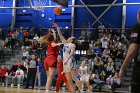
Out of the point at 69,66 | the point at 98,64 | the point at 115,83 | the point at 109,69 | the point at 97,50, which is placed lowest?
the point at 115,83

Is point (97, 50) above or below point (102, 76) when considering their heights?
above

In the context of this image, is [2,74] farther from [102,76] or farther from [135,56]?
[135,56]

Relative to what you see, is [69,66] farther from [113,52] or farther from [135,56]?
[113,52]

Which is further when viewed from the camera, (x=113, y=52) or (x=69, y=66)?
(x=113, y=52)

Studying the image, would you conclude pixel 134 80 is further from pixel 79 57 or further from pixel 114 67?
pixel 79 57

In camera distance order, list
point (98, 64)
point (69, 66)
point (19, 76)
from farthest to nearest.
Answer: point (19, 76) → point (98, 64) → point (69, 66)

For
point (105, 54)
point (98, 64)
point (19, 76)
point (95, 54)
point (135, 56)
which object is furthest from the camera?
point (95, 54)

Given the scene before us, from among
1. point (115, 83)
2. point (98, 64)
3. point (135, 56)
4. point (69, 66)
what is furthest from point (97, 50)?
point (135, 56)

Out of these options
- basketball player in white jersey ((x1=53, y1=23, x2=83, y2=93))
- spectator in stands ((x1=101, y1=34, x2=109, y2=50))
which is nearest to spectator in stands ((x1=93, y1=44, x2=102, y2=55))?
spectator in stands ((x1=101, y1=34, x2=109, y2=50))

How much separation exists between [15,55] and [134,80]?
21.8m

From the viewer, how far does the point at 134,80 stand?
4.06m

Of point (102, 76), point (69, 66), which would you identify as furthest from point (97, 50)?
point (69, 66)

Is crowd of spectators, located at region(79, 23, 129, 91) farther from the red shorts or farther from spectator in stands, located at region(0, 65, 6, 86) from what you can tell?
the red shorts

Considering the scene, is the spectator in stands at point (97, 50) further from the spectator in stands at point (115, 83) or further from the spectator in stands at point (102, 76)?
the spectator in stands at point (115, 83)
